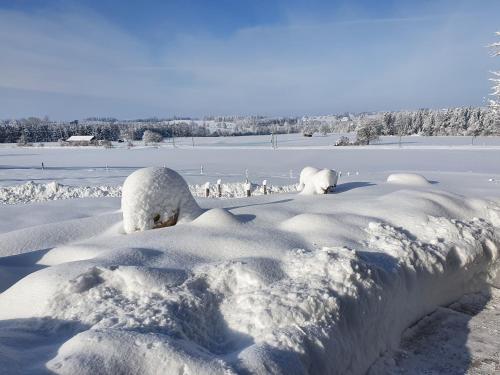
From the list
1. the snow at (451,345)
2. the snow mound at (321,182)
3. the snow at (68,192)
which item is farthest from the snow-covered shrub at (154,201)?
the snow at (68,192)

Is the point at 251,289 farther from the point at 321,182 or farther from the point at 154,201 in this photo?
the point at 321,182

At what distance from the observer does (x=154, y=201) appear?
7.93 meters

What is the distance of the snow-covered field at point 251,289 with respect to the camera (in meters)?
3.63

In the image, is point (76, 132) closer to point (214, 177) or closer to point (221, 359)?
point (214, 177)

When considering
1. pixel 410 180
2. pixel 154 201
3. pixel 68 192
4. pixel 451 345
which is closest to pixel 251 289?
pixel 451 345

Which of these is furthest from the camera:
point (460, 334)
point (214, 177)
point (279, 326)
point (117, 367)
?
point (214, 177)

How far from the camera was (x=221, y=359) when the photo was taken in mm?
3541

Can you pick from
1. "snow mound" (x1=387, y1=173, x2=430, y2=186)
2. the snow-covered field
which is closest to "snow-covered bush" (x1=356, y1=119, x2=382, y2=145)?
"snow mound" (x1=387, y1=173, x2=430, y2=186)

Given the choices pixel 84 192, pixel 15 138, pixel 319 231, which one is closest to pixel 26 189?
pixel 84 192

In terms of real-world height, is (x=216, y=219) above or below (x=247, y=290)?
above

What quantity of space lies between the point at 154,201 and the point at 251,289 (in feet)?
11.9

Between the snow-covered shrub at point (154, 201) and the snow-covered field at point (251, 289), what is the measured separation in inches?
18.7

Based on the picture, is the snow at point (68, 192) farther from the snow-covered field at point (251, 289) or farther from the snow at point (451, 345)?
the snow at point (451, 345)

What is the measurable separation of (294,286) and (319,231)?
2523mm
